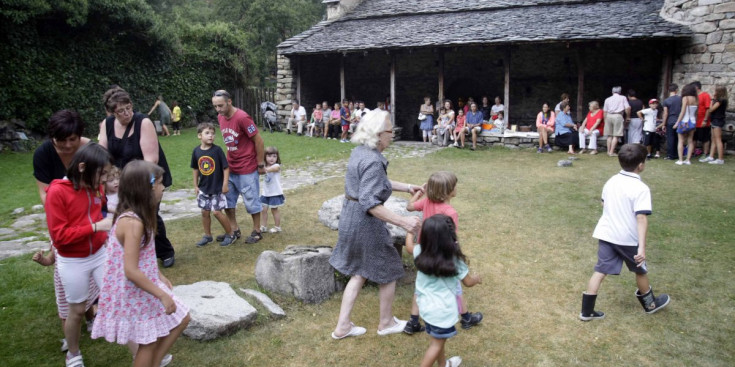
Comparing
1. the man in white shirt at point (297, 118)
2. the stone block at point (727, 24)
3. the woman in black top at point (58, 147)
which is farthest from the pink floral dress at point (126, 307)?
the man in white shirt at point (297, 118)

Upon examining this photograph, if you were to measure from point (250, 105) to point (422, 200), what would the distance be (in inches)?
749

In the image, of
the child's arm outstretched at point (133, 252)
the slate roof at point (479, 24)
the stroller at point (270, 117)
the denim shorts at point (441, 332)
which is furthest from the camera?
the stroller at point (270, 117)

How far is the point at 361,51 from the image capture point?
16156 mm

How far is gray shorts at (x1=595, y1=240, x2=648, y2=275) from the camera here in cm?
383

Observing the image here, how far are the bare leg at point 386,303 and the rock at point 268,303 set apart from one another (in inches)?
33.0

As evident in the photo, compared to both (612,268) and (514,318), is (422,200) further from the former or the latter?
(612,268)

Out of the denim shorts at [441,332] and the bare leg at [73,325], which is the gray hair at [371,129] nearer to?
the denim shorts at [441,332]

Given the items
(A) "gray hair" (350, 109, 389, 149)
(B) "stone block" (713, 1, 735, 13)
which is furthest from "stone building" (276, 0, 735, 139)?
(A) "gray hair" (350, 109, 389, 149)

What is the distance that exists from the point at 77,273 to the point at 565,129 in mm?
12516

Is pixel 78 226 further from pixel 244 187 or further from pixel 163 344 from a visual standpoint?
pixel 244 187

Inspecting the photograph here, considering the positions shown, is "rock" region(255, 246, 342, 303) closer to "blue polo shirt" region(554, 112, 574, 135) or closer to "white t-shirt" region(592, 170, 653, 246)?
"white t-shirt" region(592, 170, 653, 246)

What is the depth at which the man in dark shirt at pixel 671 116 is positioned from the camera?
11000 millimetres

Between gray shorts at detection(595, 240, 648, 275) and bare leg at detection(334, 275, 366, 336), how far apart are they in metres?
1.93

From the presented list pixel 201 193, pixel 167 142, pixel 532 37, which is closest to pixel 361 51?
pixel 532 37
